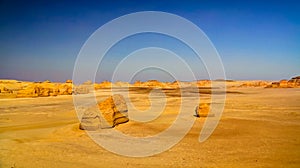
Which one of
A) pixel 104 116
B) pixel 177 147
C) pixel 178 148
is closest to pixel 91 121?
pixel 104 116

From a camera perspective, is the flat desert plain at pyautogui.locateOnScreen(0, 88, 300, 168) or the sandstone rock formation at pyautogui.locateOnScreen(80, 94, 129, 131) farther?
the sandstone rock formation at pyautogui.locateOnScreen(80, 94, 129, 131)

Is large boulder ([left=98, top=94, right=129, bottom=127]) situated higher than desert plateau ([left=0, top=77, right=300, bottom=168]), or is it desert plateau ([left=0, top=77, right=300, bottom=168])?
large boulder ([left=98, top=94, right=129, bottom=127])

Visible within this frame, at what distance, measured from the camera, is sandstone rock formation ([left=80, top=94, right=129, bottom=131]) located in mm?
12625

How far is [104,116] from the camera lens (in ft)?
42.7

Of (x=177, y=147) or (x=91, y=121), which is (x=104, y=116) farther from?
(x=177, y=147)

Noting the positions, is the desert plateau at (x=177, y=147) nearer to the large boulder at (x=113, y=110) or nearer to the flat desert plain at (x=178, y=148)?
the flat desert plain at (x=178, y=148)

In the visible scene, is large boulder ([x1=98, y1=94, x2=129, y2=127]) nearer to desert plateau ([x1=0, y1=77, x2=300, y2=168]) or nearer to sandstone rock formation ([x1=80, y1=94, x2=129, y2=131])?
sandstone rock formation ([x1=80, y1=94, x2=129, y2=131])

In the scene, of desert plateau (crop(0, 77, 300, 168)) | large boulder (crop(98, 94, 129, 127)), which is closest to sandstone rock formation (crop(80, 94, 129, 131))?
large boulder (crop(98, 94, 129, 127))

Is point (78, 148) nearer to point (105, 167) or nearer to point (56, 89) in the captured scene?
point (105, 167)

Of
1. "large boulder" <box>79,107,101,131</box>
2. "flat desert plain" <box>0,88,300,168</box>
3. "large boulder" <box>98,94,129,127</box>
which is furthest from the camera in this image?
"large boulder" <box>98,94,129,127</box>

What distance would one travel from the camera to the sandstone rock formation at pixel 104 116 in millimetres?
12625

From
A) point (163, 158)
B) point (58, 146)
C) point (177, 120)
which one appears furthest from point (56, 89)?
point (163, 158)

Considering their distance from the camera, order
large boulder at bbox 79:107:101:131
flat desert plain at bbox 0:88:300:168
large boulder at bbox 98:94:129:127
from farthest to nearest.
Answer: large boulder at bbox 98:94:129:127, large boulder at bbox 79:107:101:131, flat desert plain at bbox 0:88:300:168

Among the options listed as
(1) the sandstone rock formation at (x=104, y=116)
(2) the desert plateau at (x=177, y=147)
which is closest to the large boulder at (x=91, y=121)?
(1) the sandstone rock formation at (x=104, y=116)
